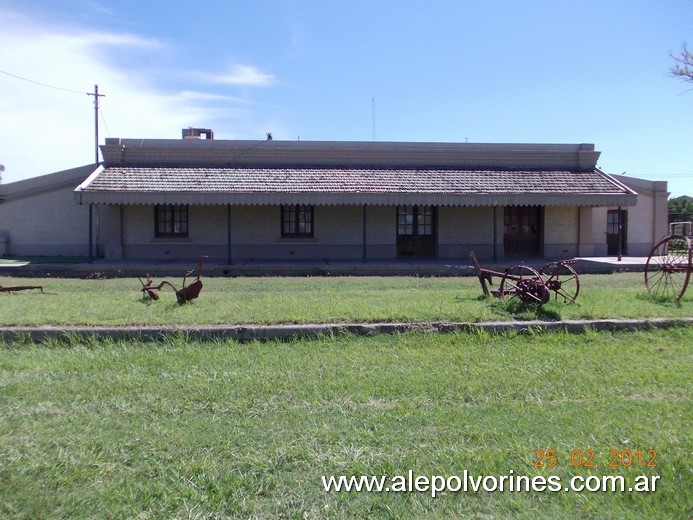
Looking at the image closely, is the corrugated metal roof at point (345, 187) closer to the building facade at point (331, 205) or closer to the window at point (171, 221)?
the building facade at point (331, 205)

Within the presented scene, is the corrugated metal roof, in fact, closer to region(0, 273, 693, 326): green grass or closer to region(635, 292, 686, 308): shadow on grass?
region(0, 273, 693, 326): green grass

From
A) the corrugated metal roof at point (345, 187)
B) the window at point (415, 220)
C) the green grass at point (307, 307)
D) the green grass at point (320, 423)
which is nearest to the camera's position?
the green grass at point (320, 423)

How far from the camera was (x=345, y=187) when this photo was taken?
1850 cm

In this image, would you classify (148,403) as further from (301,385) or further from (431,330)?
(431,330)

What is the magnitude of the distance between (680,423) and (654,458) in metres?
0.80

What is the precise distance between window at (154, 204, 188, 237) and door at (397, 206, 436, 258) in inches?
330

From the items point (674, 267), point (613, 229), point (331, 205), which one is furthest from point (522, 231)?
point (674, 267)

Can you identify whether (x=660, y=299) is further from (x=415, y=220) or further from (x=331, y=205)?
(x=331, y=205)

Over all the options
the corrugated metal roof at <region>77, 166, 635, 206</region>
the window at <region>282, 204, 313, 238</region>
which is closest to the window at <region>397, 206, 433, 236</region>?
the corrugated metal roof at <region>77, 166, 635, 206</region>

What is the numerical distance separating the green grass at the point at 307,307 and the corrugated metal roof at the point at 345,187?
6.31 meters

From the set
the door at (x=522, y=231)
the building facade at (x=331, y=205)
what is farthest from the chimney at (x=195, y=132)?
the door at (x=522, y=231)

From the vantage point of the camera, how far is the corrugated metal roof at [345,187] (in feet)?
58.3

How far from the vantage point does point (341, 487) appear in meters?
3.35

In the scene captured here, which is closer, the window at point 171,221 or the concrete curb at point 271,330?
the concrete curb at point 271,330
